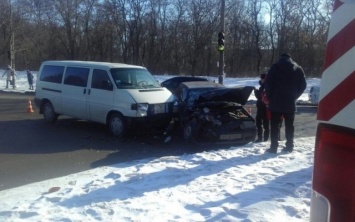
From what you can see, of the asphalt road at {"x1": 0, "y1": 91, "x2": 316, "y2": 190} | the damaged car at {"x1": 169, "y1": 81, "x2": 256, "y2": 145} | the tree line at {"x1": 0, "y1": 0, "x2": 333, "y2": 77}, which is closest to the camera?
the asphalt road at {"x1": 0, "y1": 91, "x2": 316, "y2": 190}

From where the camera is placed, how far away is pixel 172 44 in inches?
2340

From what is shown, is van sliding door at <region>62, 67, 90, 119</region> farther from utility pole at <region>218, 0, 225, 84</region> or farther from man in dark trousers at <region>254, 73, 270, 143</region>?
utility pole at <region>218, 0, 225, 84</region>

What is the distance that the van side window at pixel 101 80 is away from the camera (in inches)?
466

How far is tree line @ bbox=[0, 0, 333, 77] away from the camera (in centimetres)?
5591

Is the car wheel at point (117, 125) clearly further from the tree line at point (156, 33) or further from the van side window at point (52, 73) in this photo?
the tree line at point (156, 33)

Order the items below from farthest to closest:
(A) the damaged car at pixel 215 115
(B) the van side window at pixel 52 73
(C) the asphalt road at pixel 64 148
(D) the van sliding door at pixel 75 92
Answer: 1. (B) the van side window at pixel 52 73
2. (D) the van sliding door at pixel 75 92
3. (A) the damaged car at pixel 215 115
4. (C) the asphalt road at pixel 64 148

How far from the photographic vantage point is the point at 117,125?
38.0 ft

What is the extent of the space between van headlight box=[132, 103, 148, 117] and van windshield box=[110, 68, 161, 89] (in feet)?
2.41

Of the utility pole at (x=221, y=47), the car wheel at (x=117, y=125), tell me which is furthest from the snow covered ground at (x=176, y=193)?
the utility pole at (x=221, y=47)

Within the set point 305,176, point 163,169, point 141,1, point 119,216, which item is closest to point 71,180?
point 163,169

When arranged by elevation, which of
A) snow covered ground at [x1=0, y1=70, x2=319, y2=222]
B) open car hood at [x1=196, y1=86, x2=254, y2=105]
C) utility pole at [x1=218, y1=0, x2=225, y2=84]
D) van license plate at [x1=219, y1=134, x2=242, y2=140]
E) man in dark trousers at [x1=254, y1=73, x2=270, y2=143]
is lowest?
snow covered ground at [x1=0, y1=70, x2=319, y2=222]

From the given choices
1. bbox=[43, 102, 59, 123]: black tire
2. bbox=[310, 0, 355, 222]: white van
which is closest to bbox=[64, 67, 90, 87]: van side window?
bbox=[43, 102, 59, 123]: black tire

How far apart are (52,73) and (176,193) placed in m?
9.01

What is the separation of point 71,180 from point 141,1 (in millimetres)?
52894
